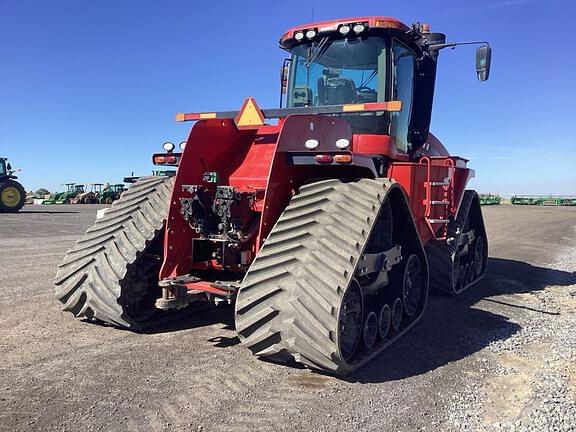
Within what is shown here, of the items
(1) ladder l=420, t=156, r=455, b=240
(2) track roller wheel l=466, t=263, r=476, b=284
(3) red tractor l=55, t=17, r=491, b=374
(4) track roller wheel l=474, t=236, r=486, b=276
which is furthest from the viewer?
(4) track roller wheel l=474, t=236, r=486, b=276

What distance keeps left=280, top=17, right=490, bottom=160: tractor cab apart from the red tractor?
16mm

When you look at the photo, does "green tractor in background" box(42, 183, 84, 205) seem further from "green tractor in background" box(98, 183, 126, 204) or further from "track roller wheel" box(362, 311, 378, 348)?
"track roller wheel" box(362, 311, 378, 348)

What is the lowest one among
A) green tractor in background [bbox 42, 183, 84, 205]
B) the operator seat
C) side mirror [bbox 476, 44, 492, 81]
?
green tractor in background [bbox 42, 183, 84, 205]

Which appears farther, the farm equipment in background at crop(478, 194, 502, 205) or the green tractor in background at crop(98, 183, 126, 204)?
the farm equipment in background at crop(478, 194, 502, 205)

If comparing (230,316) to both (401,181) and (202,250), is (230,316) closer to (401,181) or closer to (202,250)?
(202,250)

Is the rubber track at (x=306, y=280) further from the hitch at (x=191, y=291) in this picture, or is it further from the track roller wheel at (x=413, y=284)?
the track roller wheel at (x=413, y=284)

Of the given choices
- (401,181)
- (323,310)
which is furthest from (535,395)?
(401,181)

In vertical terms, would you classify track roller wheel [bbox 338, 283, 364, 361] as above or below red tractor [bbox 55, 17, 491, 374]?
below

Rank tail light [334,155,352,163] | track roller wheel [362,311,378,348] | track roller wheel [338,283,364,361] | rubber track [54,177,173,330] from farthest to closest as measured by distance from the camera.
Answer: rubber track [54,177,173,330]
track roller wheel [362,311,378,348]
tail light [334,155,352,163]
track roller wheel [338,283,364,361]

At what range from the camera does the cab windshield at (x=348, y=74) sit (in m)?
6.37

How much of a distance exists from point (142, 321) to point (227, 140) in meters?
2.05

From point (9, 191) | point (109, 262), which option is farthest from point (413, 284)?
point (9, 191)

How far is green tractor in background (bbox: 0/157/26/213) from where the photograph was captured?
2730cm

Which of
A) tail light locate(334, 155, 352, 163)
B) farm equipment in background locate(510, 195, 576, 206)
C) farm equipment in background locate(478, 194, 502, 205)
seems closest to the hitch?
tail light locate(334, 155, 352, 163)
